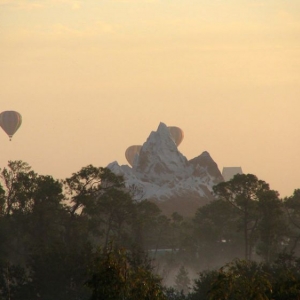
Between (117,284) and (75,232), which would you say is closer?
(117,284)

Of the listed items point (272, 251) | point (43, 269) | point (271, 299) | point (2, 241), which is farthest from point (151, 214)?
point (271, 299)

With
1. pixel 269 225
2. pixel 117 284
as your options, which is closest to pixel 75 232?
pixel 269 225

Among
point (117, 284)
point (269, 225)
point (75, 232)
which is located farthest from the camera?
point (269, 225)

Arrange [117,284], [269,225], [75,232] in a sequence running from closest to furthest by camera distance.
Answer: [117,284], [75,232], [269,225]

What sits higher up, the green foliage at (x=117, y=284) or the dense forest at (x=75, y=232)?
the dense forest at (x=75, y=232)

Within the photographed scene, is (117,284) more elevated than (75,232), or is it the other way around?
(75,232)

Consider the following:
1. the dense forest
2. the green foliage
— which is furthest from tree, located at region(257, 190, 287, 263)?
the green foliage

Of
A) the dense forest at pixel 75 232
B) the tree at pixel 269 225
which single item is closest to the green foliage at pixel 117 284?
the dense forest at pixel 75 232

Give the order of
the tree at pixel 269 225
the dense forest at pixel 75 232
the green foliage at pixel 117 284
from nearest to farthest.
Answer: the green foliage at pixel 117 284, the dense forest at pixel 75 232, the tree at pixel 269 225

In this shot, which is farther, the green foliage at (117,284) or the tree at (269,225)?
the tree at (269,225)

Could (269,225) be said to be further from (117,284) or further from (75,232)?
(117,284)

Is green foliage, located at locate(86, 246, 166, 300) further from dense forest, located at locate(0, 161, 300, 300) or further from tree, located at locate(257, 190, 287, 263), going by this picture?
tree, located at locate(257, 190, 287, 263)

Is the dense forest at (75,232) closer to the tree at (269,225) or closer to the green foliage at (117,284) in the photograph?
the tree at (269,225)

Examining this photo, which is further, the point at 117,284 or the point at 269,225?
the point at 269,225
